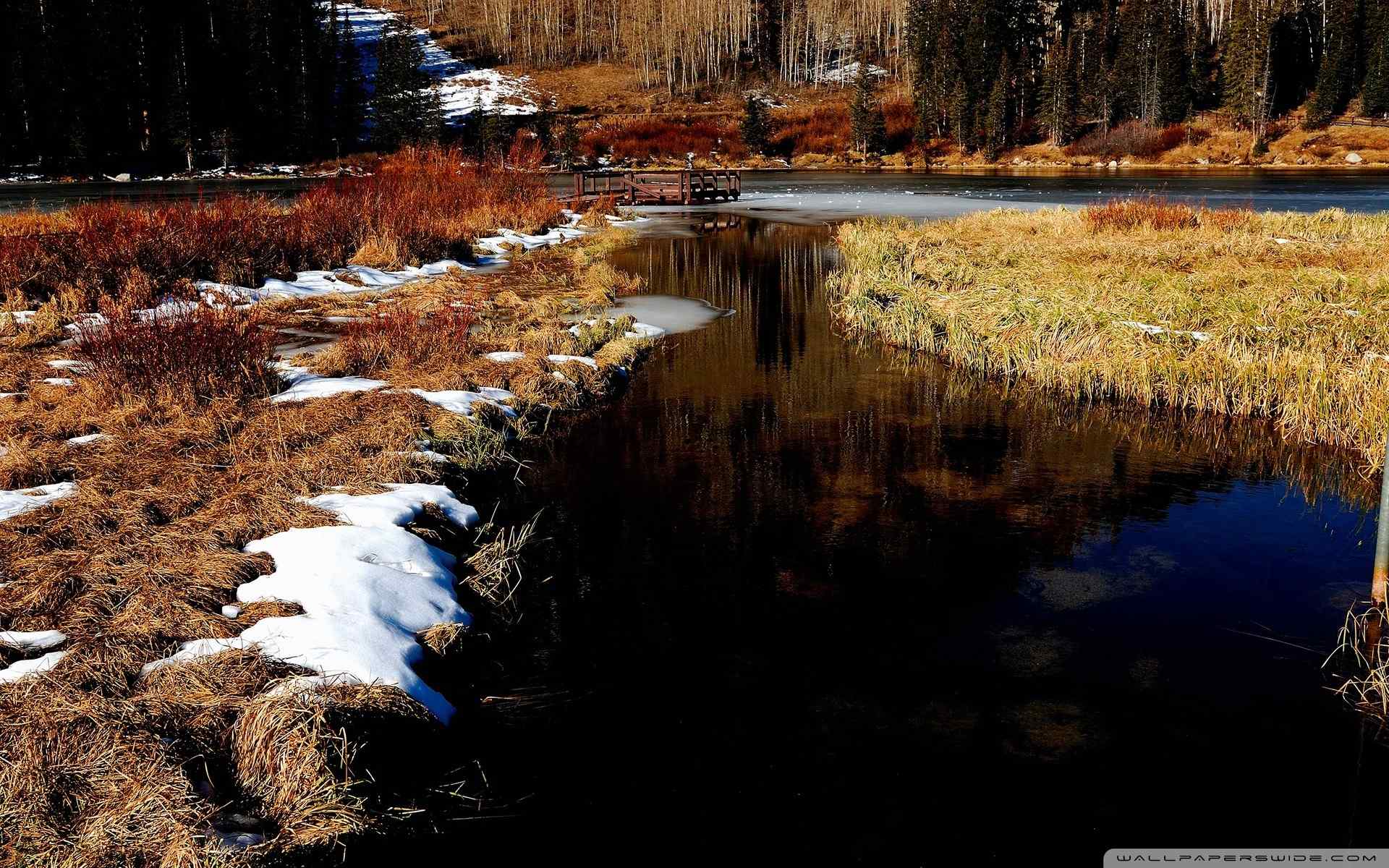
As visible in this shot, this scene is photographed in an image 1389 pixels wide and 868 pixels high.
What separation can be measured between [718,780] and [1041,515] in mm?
4222

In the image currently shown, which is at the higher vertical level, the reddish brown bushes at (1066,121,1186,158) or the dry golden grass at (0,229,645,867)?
the reddish brown bushes at (1066,121,1186,158)

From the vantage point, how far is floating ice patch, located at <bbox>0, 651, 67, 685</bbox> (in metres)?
4.34

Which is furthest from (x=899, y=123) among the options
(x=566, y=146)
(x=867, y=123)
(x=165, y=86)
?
(x=165, y=86)

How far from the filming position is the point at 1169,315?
11.4m

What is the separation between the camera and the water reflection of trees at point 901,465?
711 cm

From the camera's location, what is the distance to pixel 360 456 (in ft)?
25.5

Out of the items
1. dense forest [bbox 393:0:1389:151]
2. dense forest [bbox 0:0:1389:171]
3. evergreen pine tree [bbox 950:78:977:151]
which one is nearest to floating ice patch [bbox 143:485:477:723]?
dense forest [bbox 0:0:1389:171]

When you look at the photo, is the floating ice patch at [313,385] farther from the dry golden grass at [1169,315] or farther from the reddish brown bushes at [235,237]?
the dry golden grass at [1169,315]

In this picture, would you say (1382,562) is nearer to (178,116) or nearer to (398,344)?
(398,344)

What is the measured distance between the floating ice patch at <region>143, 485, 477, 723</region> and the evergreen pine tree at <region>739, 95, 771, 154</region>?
7163cm

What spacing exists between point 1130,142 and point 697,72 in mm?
48042

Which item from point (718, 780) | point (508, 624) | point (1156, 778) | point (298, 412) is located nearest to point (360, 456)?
point (298, 412)

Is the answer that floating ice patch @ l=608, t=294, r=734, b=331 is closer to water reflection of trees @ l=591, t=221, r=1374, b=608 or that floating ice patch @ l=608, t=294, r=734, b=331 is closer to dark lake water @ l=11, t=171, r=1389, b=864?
water reflection of trees @ l=591, t=221, r=1374, b=608

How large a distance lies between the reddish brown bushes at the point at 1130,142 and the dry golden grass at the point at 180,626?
71228 millimetres
